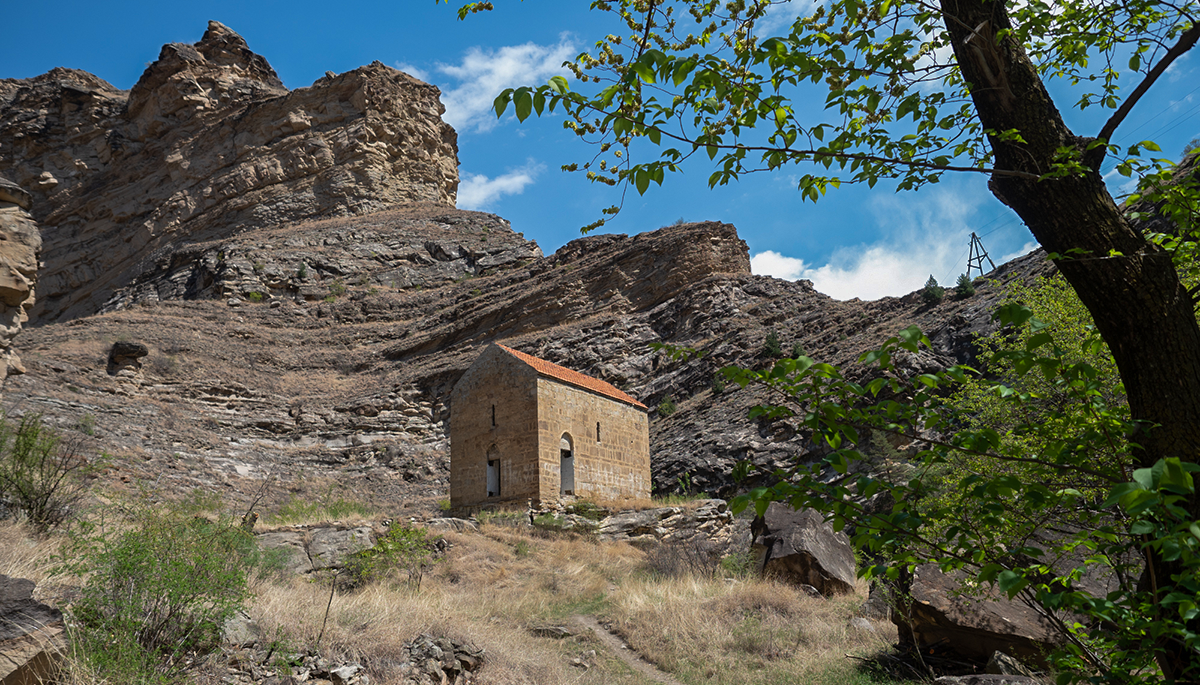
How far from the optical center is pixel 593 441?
19703 millimetres

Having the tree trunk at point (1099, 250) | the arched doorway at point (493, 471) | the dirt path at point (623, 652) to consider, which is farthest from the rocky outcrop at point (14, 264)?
the arched doorway at point (493, 471)

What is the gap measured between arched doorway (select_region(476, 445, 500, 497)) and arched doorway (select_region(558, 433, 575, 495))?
1745 millimetres

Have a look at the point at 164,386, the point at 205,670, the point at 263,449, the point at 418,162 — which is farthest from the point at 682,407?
the point at 418,162

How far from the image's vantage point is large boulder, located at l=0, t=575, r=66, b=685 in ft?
14.5

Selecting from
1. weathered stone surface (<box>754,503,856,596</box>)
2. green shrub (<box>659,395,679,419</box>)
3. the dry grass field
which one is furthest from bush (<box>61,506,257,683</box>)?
green shrub (<box>659,395,679,419</box>)

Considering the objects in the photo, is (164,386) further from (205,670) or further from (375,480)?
(205,670)

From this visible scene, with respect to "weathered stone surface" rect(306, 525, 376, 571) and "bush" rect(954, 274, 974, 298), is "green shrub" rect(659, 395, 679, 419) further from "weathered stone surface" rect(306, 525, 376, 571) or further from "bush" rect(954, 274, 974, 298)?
"weathered stone surface" rect(306, 525, 376, 571)

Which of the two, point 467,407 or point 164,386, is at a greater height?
point 164,386

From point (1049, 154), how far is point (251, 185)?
204ft

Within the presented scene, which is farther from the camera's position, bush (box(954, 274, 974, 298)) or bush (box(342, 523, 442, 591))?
bush (box(954, 274, 974, 298))

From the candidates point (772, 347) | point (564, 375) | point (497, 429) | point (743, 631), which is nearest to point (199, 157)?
point (772, 347)

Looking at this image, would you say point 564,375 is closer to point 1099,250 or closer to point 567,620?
point 567,620

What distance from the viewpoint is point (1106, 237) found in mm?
3312

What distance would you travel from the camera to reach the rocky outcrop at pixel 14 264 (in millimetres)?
6090
